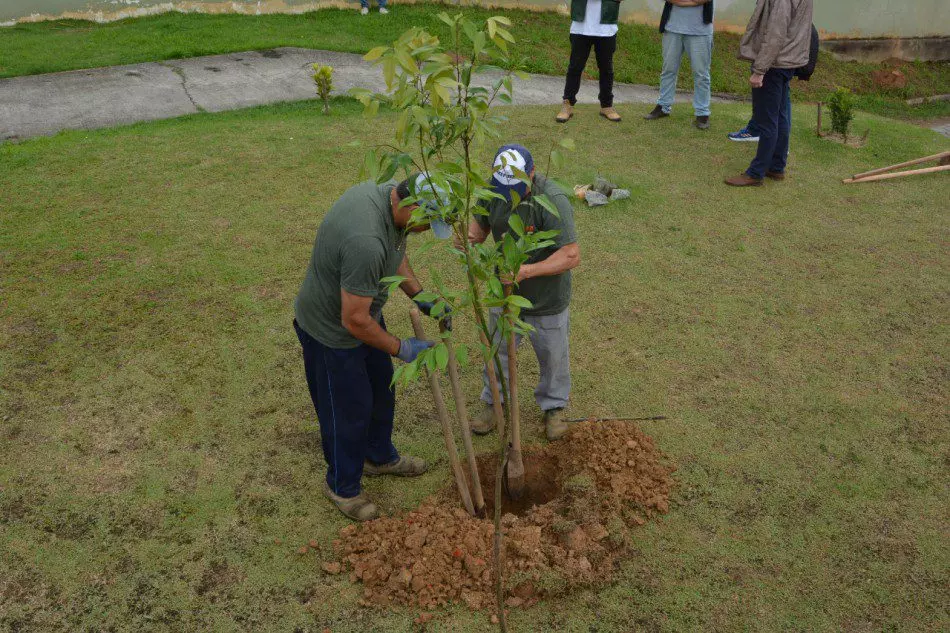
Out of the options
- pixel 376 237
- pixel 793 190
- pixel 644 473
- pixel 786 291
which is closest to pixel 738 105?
pixel 793 190

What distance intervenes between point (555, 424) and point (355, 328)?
154cm

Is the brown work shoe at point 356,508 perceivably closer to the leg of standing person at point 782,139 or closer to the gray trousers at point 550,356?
the gray trousers at point 550,356

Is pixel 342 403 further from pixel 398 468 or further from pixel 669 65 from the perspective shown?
pixel 669 65

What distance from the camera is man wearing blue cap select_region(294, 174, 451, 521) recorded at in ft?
10.6

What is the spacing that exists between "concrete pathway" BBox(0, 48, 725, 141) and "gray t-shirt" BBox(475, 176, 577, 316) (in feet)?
15.6

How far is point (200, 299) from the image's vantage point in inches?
215

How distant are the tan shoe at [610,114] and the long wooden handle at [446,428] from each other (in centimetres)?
628

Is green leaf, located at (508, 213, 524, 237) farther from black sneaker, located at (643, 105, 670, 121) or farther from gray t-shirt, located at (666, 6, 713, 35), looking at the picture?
black sneaker, located at (643, 105, 670, 121)

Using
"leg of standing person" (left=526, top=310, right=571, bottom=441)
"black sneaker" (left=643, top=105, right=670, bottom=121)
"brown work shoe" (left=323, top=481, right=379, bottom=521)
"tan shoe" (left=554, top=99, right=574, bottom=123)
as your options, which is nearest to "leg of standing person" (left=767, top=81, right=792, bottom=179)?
"black sneaker" (left=643, top=105, right=670, bottom=121)

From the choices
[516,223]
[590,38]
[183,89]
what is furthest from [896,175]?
[183,89]

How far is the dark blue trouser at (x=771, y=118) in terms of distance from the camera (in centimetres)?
719

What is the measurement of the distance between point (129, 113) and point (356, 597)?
24.6ft

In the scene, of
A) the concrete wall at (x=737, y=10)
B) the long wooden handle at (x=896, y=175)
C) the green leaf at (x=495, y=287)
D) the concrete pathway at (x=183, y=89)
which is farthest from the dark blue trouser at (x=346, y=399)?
the concrete wall at (x=737, y=10)

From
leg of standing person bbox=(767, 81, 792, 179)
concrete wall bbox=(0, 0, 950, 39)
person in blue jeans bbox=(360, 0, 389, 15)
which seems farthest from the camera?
person in blue jeans bbox=(360, 0, 389, 15)
